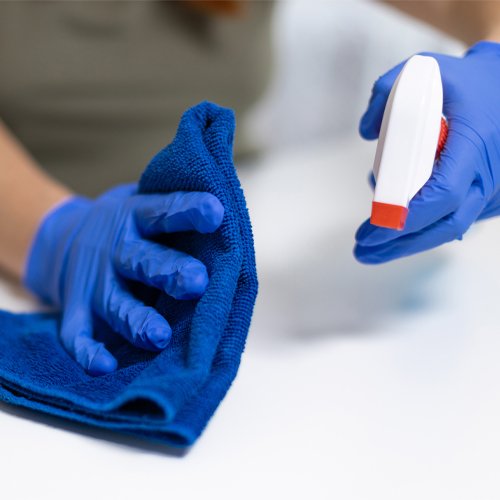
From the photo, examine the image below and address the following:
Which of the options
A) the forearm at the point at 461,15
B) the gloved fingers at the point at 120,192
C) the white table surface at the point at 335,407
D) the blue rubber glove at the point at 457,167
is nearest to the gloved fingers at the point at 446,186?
the blue rubber glove at the point at 457,167

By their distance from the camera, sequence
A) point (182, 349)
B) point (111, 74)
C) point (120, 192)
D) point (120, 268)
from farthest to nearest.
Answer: point (111, 74) → point (120, 192) → point (120, 268) → point (182, 349)

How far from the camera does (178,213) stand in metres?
0.45

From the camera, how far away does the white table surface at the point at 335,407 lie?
367mm

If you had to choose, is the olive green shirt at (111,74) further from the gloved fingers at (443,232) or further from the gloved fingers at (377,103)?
the gloved fingers at (443,232)

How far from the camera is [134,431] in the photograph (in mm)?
383

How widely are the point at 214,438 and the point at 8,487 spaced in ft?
0.52

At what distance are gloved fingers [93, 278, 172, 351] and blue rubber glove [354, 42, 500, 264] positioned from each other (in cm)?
25

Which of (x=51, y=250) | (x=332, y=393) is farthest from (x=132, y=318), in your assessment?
(x=51, y=250)

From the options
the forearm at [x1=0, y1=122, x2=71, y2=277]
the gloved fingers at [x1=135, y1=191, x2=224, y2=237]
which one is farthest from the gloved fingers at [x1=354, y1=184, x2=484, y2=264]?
the forearm at [x1=0, y1=122, x2=71, y2=277]

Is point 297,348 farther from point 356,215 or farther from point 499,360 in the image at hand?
point 356,215

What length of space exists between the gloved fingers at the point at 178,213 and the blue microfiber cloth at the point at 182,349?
0.01 m

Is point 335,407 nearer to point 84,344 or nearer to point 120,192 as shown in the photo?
point 84,344

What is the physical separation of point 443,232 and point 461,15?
400mm

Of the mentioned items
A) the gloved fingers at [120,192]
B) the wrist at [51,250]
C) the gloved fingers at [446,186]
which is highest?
the gloved fingers at [446,186]
